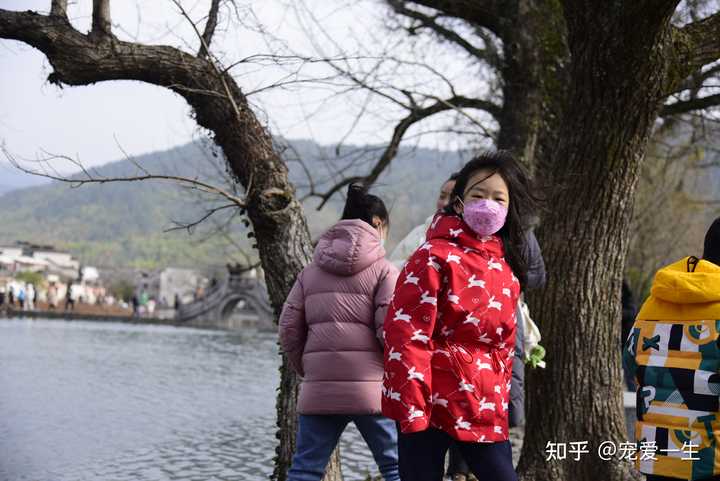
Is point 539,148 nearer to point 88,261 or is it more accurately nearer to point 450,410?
point 450,410

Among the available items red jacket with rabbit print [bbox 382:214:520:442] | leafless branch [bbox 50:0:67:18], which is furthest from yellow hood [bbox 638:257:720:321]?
leafless branch [bbox 50:0:67:18]

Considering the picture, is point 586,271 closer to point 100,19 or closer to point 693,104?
point 100,19

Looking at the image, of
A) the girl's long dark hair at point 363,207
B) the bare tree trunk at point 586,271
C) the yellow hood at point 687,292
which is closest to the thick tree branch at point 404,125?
the bare tree trunk at point 586,271

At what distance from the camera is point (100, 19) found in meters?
5.64

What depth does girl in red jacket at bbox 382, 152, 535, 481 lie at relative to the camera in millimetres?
3316

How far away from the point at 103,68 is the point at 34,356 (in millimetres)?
18176

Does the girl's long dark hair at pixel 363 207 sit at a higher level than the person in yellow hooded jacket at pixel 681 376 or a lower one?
higher

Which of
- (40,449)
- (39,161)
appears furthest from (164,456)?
(39,161)

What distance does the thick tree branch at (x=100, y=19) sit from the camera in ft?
18.5

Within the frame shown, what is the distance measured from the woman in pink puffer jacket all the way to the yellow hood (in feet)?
4.07

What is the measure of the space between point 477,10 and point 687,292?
7.79m

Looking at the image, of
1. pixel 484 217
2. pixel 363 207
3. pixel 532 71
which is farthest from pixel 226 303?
pixel 484 217

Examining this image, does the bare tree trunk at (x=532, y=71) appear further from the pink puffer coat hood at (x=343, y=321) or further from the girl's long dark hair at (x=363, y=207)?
the pink puffer coat hood at (x=343, y=321)

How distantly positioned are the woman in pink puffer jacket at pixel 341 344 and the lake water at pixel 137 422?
10.5 feet
